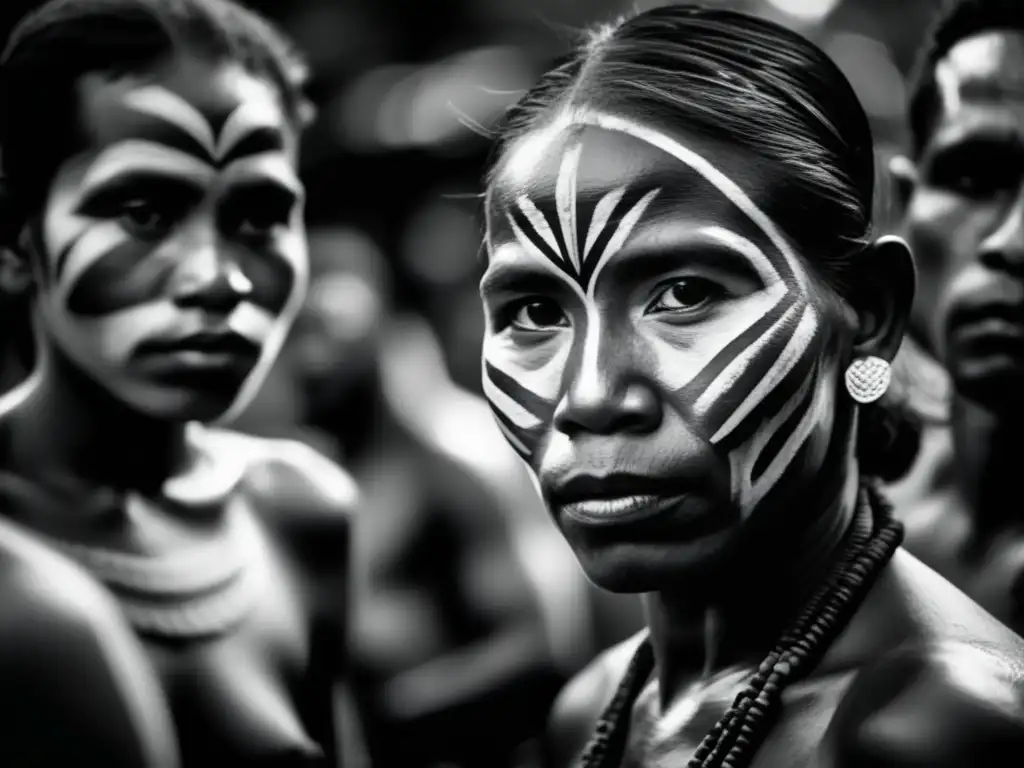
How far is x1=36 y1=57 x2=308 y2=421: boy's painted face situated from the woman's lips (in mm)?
999

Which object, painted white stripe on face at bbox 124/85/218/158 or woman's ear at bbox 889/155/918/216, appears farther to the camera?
woman's ear at bbox 889/155/918/216

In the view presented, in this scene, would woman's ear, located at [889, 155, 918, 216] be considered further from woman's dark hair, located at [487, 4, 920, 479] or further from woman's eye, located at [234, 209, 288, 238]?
woman's eye, located at [234, 209, 288, 238]

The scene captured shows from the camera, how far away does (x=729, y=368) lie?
136cm

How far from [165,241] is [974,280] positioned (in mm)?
1374

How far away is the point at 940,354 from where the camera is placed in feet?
7.53

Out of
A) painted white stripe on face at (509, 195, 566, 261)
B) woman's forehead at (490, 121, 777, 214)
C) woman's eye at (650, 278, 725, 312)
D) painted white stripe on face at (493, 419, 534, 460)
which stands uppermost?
woman's forehead at (490, 121, 777, 214)

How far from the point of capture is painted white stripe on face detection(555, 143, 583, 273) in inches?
55.3

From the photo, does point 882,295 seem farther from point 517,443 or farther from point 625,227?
point 517,443

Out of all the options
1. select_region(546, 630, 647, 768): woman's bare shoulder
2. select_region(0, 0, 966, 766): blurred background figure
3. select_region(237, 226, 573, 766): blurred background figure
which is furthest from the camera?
select_region(0, 0, 966, 766): blurred background figure

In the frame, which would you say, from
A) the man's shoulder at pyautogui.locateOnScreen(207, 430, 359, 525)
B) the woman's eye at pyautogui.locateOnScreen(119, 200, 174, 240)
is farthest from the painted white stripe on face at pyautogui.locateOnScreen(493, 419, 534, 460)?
the man's shoulder at pyautogui.locateOnScreen(207, 430, 359, 525)

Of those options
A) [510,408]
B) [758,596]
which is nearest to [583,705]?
[758,596]

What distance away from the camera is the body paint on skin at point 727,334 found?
1.37 metres

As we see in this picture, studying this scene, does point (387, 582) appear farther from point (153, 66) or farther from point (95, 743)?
point (153, 66)

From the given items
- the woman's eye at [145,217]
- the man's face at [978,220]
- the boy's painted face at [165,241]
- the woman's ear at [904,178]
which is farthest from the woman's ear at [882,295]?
the woman's eye at [145,217]
